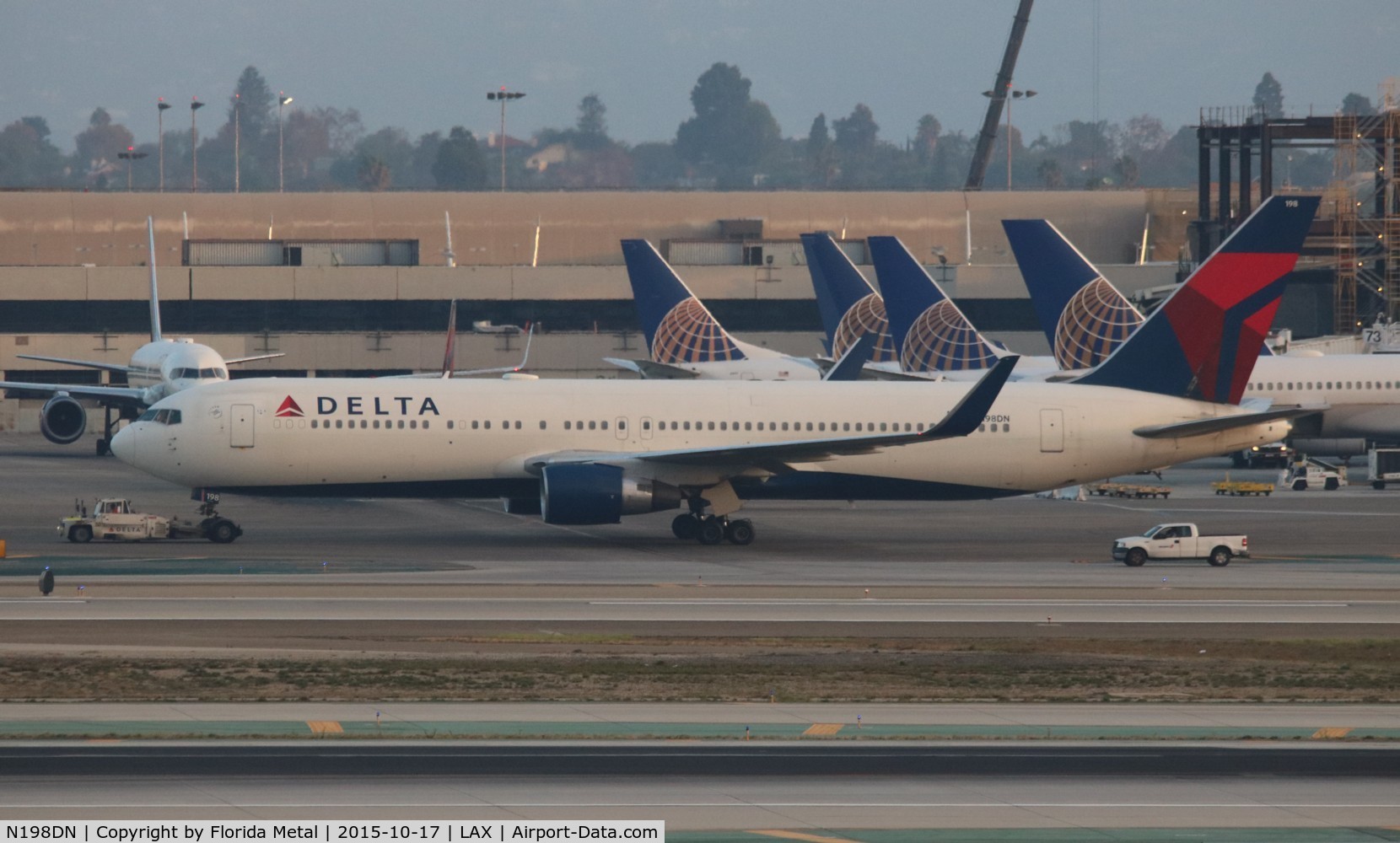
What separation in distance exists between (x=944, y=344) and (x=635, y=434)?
3288 centimetres

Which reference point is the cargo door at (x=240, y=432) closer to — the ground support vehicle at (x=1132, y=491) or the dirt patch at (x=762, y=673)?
the dirt patch at (x=762, y=673)

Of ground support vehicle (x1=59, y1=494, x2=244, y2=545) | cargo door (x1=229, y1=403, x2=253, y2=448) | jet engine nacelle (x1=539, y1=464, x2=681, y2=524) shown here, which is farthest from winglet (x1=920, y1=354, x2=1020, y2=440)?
ground support vehicle (x1=59, y1=494, x2=244, y2=545)

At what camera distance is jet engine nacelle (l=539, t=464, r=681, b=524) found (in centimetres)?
4259

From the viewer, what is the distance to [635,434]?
149 feet

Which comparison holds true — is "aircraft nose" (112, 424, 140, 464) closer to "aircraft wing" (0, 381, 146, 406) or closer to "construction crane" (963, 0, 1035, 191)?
"aircraft wing" (0, 381, 146, 406)

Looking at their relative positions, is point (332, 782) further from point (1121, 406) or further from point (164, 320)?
point (164, 320)

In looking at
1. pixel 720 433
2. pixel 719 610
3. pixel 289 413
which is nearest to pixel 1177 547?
pixel 720 433

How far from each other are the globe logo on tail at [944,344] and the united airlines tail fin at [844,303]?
5236mm

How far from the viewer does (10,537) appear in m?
45.5

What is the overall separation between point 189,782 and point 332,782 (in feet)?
5.18

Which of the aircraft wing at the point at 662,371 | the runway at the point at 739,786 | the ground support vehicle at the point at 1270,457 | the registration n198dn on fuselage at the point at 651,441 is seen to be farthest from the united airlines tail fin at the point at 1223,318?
the aircraft wing at the point at 662,371

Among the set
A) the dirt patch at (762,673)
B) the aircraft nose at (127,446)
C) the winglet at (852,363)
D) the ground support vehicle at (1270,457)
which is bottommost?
the ground support vehicle at (1270,457)

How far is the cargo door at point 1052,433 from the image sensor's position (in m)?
46.3

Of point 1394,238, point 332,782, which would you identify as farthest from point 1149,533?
point 1394,238
